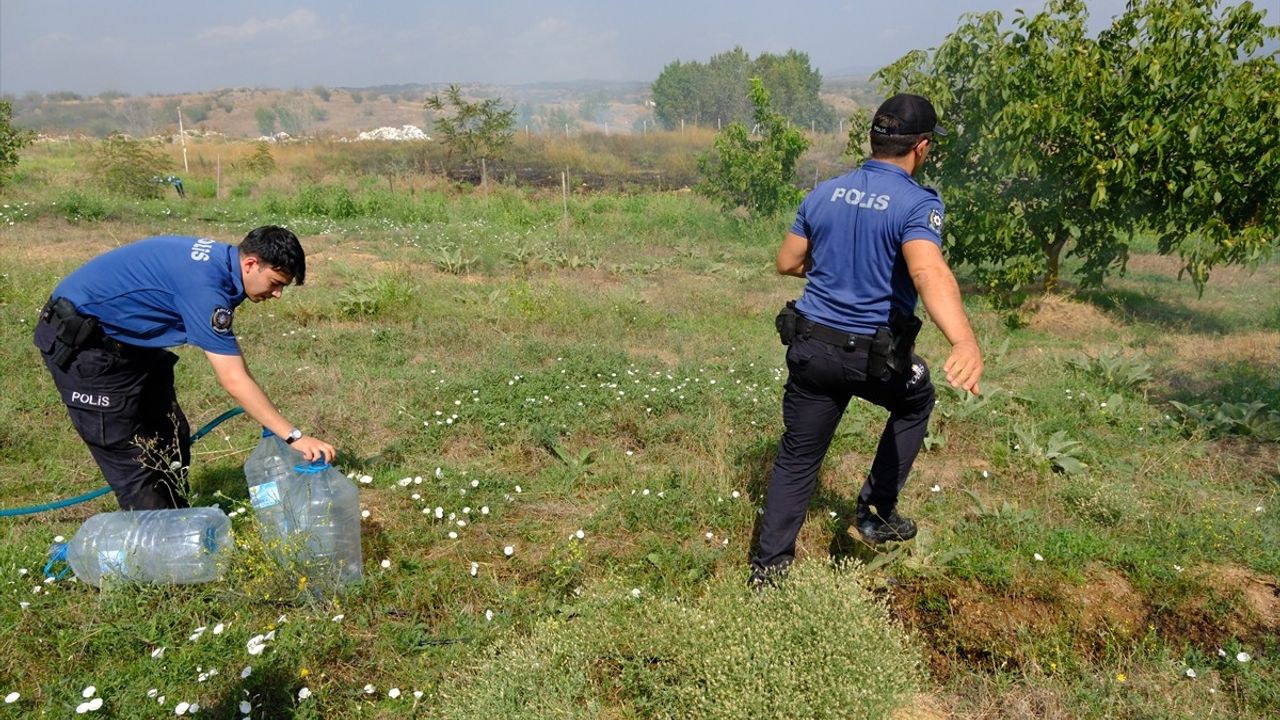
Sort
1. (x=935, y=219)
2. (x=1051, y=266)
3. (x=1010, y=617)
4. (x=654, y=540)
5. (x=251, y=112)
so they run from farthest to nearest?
(x=251, y=112), (x=1051, y=266), (x=654, y=540), (x=1010, y=617), (x=935, y=219)

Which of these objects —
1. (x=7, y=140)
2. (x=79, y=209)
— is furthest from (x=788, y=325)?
(x=7, y=140)

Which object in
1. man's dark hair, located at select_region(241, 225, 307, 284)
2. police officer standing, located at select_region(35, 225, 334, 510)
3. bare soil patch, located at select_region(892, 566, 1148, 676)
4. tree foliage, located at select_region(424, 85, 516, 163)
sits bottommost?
bare soil patch, located at select_region(892, 566, 1148, 676)

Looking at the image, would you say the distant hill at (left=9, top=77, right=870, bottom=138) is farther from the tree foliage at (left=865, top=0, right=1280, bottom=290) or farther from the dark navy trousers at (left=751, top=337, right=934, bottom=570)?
the dark navy trousers at (left=751, top=337, right=934, bottom=570)

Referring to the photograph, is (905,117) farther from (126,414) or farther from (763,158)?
(763,158)

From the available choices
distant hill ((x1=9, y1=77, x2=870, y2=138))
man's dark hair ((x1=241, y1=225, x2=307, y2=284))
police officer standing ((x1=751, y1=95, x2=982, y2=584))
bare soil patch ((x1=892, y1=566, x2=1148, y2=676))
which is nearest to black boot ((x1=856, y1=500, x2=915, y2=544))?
bare soil patch ((x1=892, y1=566, x2=1148, y2=676))

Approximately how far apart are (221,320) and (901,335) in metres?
2.46

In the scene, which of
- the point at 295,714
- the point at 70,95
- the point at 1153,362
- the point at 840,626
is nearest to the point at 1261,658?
the point at 840,626

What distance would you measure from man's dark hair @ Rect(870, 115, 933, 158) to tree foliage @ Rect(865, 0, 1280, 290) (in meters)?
4.09

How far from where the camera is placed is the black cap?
8.39ft

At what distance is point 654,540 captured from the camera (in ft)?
11.1

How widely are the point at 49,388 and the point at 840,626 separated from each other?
517cm

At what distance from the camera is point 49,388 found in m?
4.87

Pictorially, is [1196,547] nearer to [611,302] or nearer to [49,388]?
[611,302]

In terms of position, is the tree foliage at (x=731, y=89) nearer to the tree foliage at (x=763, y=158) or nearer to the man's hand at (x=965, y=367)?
the tree foliage at (x=763, y=158)
